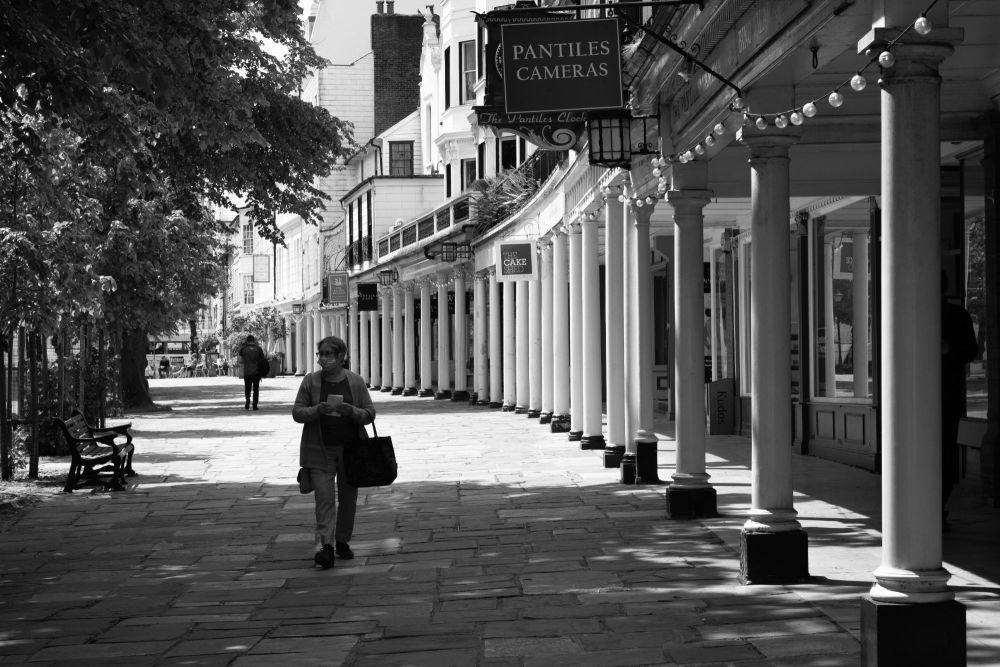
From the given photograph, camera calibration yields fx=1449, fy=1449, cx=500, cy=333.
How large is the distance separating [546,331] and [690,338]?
1293 centimetres

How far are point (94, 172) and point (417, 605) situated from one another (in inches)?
543

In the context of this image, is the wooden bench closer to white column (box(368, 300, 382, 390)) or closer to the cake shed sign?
the cake shed sign

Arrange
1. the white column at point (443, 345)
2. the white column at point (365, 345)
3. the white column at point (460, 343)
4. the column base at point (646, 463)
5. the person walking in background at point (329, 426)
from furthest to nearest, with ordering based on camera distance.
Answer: the white column at point (365, 345) → the white column at point (443, 345) → the white column at point (460, 343) → the column base at point (646, 463) → the person walking in background at point (329, 426)

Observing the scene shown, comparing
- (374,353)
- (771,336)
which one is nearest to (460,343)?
(374,353)

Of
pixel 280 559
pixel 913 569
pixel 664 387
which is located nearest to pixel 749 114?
pixel 913 569

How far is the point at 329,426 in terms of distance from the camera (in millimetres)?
10773

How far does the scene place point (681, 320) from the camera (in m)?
12.2

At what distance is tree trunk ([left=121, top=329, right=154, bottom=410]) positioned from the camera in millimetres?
36312

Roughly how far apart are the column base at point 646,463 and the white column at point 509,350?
14801 mm

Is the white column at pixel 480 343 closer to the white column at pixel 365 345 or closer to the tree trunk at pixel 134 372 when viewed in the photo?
the tree trunk at pixel 134 372

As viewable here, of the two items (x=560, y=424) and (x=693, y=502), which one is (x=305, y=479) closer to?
(x=693, y=502)

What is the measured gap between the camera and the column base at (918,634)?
6348 millimetres

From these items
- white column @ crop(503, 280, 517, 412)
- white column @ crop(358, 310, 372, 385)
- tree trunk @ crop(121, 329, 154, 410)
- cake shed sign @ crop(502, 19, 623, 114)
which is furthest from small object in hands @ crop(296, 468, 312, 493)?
white column @ crop(358, 310, 372, 385)

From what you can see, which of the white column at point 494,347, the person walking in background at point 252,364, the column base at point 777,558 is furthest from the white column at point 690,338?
the person walking in background at point 252,364
